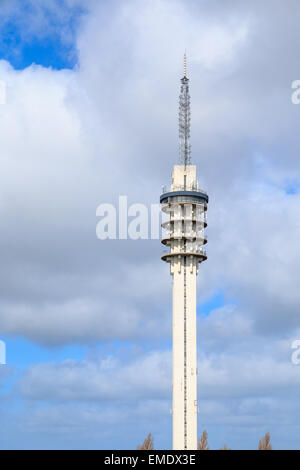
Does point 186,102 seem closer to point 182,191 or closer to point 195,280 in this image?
point 182,191

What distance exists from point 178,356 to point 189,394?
7.89 metres

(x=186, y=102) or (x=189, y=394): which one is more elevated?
(x=186, y=102)

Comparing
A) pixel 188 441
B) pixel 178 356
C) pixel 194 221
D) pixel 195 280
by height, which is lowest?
pixel 188 441

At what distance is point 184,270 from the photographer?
179375mm

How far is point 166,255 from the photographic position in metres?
180

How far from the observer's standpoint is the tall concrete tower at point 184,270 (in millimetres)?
173000

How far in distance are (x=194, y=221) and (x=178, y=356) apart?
28121 millimetres

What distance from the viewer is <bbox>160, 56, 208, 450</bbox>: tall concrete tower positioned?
17300 centimetres
